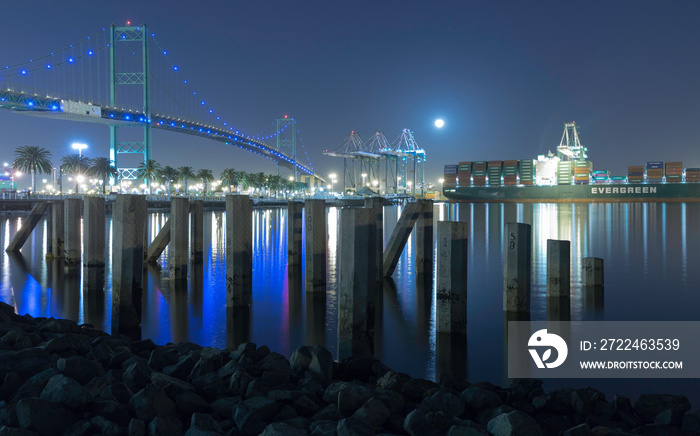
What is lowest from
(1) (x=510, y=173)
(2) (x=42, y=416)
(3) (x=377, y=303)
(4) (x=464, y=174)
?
(3) (x=377, y=303)

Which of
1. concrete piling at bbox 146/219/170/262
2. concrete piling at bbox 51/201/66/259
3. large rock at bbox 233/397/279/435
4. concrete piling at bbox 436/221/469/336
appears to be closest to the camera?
large rock at bbox 233/397/279/435

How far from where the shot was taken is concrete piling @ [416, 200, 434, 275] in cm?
1207

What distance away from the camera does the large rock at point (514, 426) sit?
3.49 m

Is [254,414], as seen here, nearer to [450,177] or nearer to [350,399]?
[350,399]

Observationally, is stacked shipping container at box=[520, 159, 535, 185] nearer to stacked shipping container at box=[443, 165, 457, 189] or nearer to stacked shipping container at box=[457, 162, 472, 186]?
stacked shipping container at box=[457, 162, 472, 186]

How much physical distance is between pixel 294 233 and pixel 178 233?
3122mm

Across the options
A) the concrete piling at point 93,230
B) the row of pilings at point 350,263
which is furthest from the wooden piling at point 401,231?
the concrete piling at point 93,230

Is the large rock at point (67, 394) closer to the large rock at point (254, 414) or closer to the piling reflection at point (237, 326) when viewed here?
the large rock at point (254, 414)

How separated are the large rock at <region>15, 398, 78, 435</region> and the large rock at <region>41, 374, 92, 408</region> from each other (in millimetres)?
99

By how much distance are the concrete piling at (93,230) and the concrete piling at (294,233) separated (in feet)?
14.4

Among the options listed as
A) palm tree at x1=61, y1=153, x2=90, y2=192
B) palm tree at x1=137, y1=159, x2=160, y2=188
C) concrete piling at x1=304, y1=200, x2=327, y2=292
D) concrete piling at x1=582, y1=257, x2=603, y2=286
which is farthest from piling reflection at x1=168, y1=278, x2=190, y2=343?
palm tree at x1=61, y1=153, x2=90, y2=192

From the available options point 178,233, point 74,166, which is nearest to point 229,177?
point 74,166

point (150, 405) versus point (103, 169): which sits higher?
point (103, 169)

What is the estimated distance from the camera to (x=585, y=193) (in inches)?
3917
